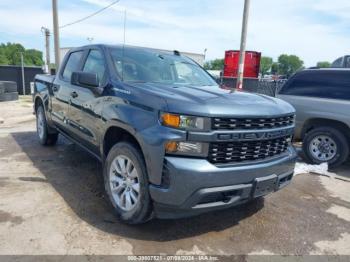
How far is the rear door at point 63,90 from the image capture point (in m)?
5.07

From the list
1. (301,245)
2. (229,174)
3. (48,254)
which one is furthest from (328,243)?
(48,254)

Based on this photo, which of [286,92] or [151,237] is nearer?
[151,237]

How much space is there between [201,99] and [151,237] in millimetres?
1435

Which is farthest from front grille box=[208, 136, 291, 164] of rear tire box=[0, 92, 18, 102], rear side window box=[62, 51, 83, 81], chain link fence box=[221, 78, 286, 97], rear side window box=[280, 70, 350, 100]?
rear tire box=[0, 92, 18, 102]

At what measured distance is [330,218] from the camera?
4066 millimetres

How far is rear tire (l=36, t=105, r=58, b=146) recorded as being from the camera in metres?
6.51

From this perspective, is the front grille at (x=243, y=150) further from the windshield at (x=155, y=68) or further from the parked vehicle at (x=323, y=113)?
the parked vehicle at (x=323, y=113)

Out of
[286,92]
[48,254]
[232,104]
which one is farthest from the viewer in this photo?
[286,92]

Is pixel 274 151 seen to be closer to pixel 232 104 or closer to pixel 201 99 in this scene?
pixel 232 104

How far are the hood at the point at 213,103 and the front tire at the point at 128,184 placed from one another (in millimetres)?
636

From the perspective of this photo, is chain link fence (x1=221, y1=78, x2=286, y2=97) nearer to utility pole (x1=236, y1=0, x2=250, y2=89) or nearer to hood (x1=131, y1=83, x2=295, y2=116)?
utility pole (x1=236, y1=0, x2=250, y2=89)

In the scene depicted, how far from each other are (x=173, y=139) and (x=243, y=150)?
727 millimetres

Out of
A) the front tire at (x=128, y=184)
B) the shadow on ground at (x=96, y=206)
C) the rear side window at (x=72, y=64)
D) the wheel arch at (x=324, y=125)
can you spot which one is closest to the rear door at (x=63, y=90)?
the rear side window at (x=72, y=64)

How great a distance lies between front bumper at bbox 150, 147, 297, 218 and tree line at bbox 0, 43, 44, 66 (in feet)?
267
